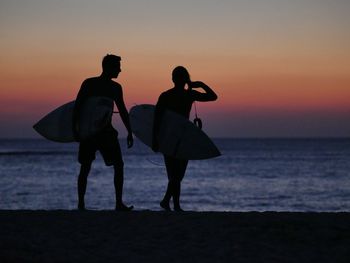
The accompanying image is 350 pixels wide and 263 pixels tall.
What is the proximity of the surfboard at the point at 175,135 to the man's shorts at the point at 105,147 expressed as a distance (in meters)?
0.72

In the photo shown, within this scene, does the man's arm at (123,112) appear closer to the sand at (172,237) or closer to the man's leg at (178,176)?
the man's leg at (178,176)

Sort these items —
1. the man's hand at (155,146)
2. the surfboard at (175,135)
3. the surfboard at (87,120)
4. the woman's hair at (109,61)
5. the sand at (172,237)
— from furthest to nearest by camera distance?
the surfboard at (175,135)
the man's hand at (155,146)
the surfboard at (87,120)
the woman's hair at (109,61)
the sand at (172,237)

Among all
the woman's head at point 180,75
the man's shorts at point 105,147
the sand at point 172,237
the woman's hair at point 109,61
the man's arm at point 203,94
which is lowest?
the sand at point 172,237

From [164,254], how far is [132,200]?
29.8m

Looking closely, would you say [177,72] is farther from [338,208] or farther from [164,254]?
[338,208]

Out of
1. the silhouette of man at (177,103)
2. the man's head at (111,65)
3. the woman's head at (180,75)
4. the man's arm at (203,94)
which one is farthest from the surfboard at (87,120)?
the man's arm at (203,94)

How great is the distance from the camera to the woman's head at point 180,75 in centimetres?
776

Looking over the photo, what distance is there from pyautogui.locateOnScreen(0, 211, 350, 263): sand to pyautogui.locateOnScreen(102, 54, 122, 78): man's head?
161cm

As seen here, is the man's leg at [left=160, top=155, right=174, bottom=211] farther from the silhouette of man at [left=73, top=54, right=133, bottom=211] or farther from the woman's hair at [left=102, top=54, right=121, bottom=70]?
the woman's hair at [left=102, top=54, right=121, bottom=70]

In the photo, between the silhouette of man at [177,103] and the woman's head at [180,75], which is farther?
the silhouette of man at [177,103]

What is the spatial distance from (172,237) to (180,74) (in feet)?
7.35

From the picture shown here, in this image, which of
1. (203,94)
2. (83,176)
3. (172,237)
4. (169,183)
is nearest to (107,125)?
(83,176)

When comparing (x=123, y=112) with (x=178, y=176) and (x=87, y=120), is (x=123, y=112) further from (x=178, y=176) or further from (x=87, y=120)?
(x=178, y=176)

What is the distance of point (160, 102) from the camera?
25.9 ft
